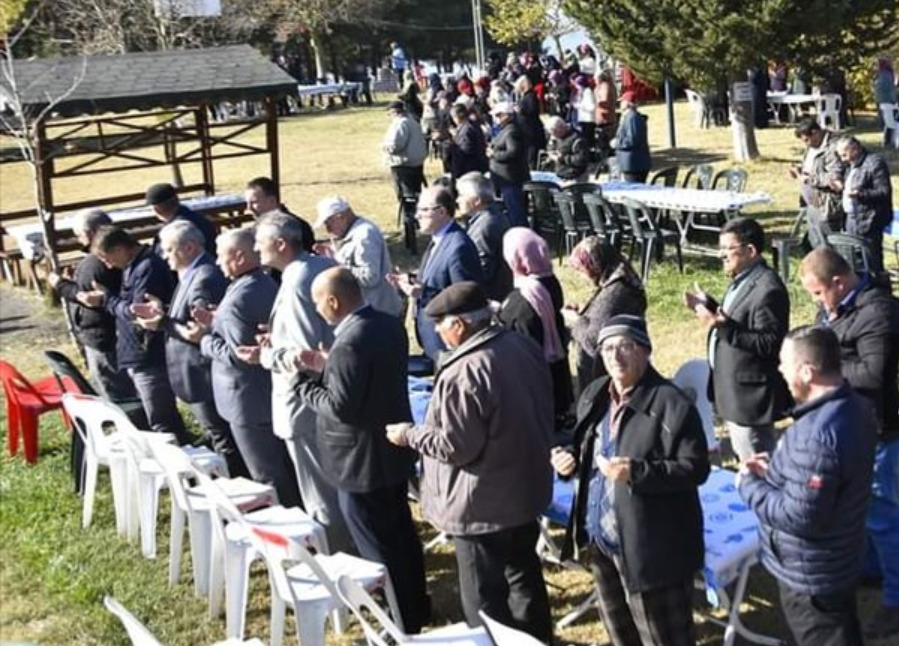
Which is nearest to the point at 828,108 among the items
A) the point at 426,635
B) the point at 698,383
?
the point at 698,383

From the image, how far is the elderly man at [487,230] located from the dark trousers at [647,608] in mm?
3305

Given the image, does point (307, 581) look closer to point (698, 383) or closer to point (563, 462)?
point (563, 462)

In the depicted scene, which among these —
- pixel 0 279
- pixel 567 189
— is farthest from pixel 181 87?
pixel 567 189

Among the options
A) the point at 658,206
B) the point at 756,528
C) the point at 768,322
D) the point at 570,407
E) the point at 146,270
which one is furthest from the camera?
the point at 658,206

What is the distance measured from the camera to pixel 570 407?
743cm

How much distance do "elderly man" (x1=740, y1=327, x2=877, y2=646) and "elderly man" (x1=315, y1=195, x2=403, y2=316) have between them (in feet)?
11.8

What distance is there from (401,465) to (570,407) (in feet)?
8.80

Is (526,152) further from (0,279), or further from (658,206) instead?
(0,279)

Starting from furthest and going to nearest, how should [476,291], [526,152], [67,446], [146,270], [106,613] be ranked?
[526,152], [67,446], [146,270], [106,613], [476,291]

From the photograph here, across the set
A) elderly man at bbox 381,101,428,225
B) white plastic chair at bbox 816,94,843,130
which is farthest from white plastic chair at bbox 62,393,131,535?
white plastic chair at bbox 816,94,843,130

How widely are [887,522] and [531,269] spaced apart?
101 inches

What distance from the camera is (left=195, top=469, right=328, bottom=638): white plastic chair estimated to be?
504cm

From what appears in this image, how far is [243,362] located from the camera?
18.9 feet

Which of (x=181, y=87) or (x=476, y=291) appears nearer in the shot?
(x=476, y=291)
